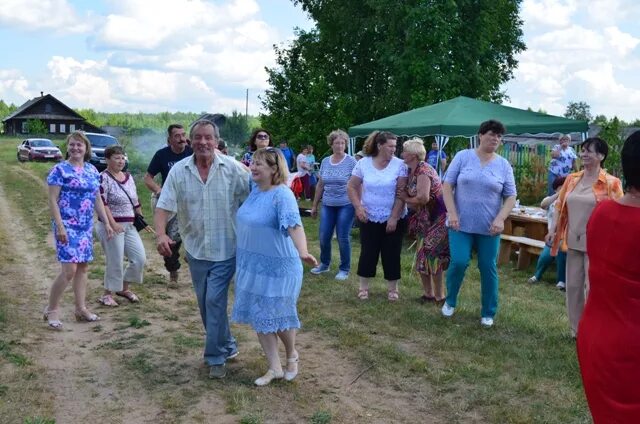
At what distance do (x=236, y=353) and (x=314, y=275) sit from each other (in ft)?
11.1

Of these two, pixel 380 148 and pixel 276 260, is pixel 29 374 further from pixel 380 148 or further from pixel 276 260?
pixel 380 148

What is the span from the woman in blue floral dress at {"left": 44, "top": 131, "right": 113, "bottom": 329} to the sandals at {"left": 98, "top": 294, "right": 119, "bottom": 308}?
2.71 feet

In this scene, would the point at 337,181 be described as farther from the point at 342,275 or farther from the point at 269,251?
the point at 269,251

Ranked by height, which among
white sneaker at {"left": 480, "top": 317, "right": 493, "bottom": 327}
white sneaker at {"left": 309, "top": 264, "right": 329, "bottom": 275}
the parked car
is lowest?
the parked car

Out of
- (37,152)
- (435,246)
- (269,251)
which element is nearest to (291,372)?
(269,251)

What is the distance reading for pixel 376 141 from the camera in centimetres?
721

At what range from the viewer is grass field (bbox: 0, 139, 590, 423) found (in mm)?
4465

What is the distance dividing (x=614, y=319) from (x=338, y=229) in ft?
19.4

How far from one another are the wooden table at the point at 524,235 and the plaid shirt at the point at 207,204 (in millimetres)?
5779

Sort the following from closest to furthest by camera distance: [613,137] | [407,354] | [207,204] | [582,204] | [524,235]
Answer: [207,204] → [407,354] → [582,204] → [524,235] → [613,137]

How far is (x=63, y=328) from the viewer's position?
621 centimetres

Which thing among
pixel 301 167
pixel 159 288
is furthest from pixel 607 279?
pixel 301 167

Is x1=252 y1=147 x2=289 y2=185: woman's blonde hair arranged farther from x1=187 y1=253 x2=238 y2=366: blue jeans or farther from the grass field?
the grass field

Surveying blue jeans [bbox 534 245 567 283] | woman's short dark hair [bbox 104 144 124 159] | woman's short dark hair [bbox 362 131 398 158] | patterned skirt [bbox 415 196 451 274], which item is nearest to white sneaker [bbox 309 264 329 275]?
patterned skirt [bbox 415 196 451 274]
